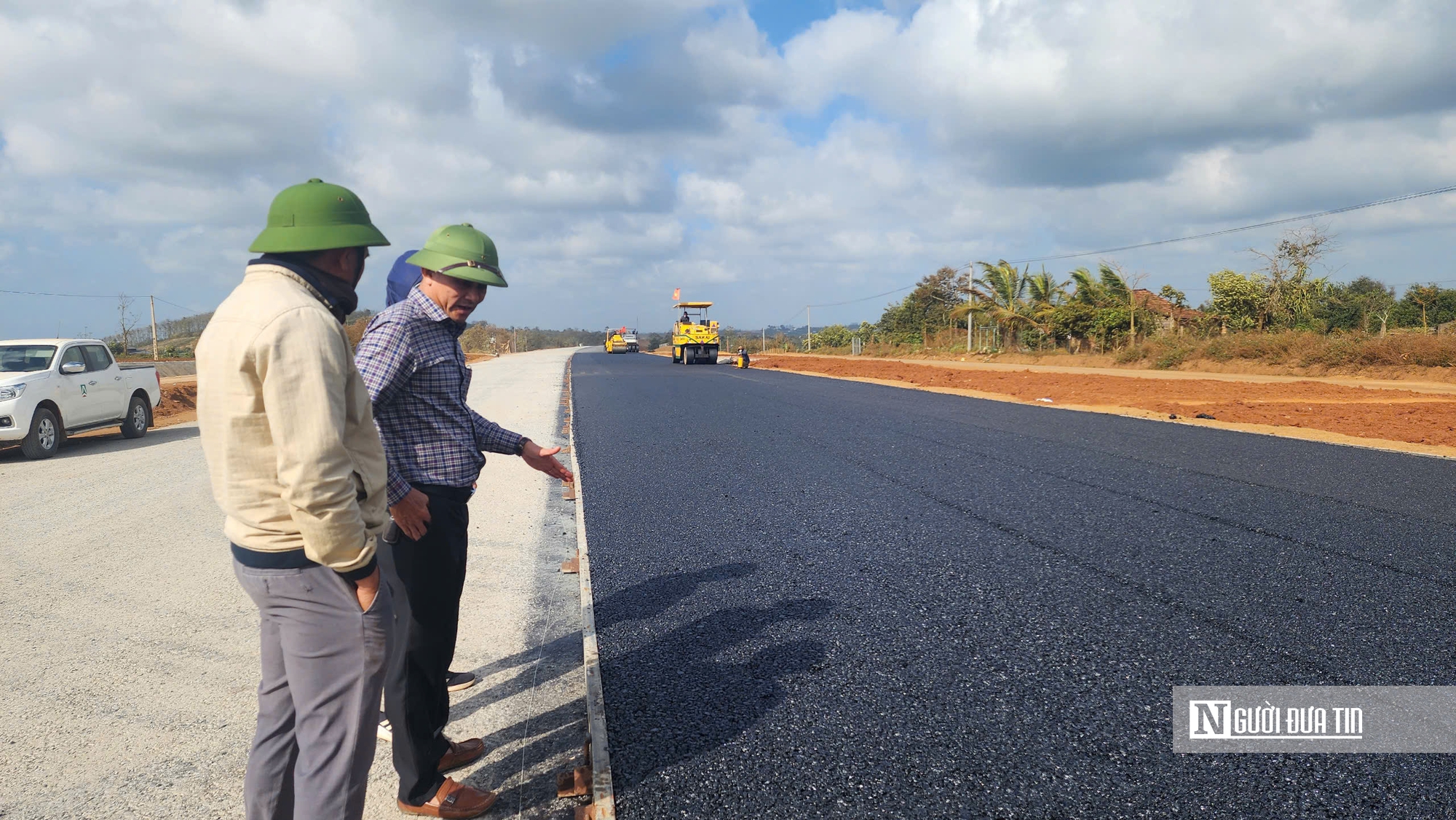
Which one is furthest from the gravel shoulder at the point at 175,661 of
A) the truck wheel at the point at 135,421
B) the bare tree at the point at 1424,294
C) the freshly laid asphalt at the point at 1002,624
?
the bare tree at the point at 1424,294

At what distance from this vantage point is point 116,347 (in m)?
39.2

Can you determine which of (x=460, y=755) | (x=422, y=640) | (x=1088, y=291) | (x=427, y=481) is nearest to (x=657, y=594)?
(x=460, y=755)

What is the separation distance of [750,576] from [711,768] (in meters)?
1.97

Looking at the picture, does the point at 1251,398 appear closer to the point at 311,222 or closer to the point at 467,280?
the point at 467,280

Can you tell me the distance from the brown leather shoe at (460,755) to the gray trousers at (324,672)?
2.51ft

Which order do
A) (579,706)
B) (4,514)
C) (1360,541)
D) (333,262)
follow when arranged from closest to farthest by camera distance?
(333,262) < (579,706) < (1360,541) < (4,514)

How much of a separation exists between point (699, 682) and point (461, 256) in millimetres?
1820

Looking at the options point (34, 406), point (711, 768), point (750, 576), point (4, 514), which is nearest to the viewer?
point (711, 768)

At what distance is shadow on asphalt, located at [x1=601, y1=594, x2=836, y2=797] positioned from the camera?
107 inches

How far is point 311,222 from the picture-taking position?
6.34ft

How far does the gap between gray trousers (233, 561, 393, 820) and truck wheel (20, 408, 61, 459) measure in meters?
10.5

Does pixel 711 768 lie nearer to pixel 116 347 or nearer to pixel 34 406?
pixel 34 406

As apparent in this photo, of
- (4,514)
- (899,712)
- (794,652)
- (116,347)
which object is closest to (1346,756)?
(899,712)

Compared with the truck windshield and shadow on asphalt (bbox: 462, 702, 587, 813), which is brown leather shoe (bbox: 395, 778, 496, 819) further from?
the truck windshield
